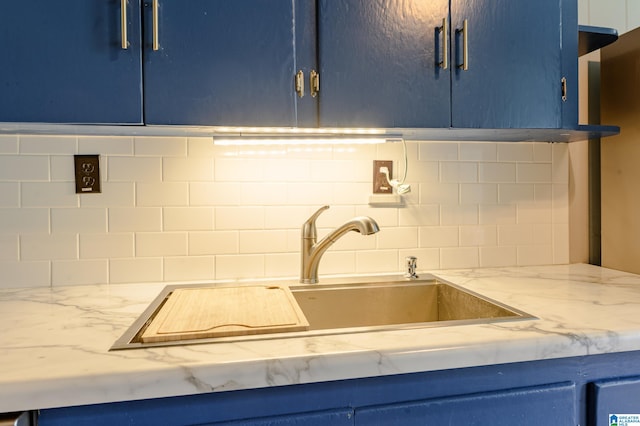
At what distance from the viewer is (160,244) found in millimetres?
1340

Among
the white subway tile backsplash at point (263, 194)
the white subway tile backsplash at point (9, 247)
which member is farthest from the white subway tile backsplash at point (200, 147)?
the white subway tile backsplash at point (9, 247)

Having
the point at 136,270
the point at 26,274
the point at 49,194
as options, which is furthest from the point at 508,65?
the point at 26,274

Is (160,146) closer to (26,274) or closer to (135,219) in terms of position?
(135,219)

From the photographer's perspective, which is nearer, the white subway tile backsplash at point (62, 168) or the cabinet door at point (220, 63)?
the cabinet door at point (220, 63)

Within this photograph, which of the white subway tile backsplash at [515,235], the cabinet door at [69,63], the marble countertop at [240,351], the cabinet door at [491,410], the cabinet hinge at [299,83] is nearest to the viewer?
the marble countertop at [240,351]

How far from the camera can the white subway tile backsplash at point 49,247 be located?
49.9 inches

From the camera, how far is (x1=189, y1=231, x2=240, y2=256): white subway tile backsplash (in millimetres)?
1359

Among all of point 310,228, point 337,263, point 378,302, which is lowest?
point 378,302

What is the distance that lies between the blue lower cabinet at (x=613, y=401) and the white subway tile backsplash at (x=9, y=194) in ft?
5.04

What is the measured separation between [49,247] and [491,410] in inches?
49.1

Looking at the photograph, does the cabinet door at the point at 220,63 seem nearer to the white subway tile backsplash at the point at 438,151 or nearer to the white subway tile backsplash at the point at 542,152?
the white subway tile backsplash at the point at 438,151

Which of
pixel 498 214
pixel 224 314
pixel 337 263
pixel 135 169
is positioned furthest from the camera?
pixel 498 214

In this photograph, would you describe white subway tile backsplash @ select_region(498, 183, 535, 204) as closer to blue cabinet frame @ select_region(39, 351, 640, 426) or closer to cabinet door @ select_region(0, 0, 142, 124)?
blue cabinet frame @ select_region(39, 351, 640, 426)

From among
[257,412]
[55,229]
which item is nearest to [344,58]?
[257,412]
